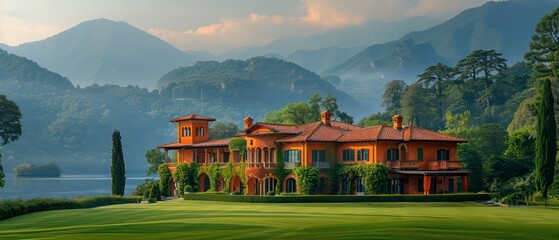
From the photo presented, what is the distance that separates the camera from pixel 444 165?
251 ft

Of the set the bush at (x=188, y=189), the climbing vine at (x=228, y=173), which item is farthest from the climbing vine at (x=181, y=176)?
the climbing vine at (x=228, y=173)

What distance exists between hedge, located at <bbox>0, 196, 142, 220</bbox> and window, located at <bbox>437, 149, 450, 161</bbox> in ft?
104

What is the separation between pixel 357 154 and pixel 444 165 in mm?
8941

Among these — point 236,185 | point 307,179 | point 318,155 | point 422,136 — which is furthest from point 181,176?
point 422,136

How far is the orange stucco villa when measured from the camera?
76.6 metres

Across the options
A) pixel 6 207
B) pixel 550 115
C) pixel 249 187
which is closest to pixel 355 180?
pixel 249 187

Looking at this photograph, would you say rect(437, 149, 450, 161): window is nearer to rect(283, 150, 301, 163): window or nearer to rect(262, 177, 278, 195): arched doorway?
rect(283, 150, 301, 163): window

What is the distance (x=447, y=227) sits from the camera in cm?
3791

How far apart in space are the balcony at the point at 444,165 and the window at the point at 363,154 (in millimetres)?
6432

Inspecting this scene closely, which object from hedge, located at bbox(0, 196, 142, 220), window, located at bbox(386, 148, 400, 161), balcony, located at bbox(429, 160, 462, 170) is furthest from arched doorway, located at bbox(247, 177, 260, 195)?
balcony, located at bbox(429, 160, 462, 170)

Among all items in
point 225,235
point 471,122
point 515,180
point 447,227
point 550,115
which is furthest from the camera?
point 471,122

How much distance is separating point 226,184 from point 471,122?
79.1 metres

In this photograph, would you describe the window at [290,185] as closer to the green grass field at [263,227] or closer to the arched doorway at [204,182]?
the arched doorway at [204,182]

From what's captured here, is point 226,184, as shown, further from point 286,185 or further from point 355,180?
point 355,180
